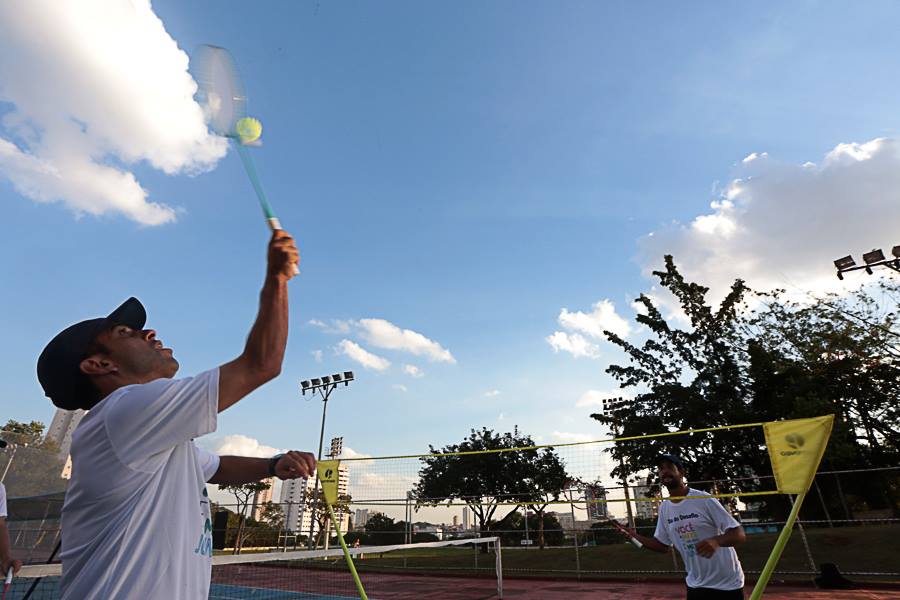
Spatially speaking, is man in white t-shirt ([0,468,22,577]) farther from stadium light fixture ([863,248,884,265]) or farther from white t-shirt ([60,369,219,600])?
stadium light fixture ([863,248,884,265])

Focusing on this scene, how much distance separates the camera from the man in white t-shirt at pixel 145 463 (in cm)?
147

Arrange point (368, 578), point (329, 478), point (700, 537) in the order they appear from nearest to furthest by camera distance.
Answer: point (700, 537), point (329, 478), point (368, 578)

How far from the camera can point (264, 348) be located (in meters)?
1.57

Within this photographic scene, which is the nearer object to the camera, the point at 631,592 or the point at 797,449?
the point at 797,449

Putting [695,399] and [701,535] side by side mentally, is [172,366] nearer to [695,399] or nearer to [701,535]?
[701,535]

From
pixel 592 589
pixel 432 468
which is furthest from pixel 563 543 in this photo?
pixel 432 468

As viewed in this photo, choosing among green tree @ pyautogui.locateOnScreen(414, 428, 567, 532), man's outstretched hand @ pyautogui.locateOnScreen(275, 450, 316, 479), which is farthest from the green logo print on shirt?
green tree @ pyautogui.locateOnScreen(414, 428, 567, 532)

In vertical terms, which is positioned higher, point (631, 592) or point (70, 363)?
point (70, 363)

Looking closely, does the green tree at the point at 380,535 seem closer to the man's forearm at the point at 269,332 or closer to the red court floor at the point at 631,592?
the red court floor at the point at 631,592

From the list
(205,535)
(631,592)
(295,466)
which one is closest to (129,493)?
(205,535)

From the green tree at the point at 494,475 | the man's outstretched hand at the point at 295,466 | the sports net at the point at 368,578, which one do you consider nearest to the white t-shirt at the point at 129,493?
Answer: the man's outstretched hand at the point at 295,466

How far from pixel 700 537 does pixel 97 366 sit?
5.97 m

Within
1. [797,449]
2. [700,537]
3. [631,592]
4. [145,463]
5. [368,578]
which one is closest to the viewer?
[145,463]

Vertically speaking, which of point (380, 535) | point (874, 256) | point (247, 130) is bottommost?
point (380, 535)
